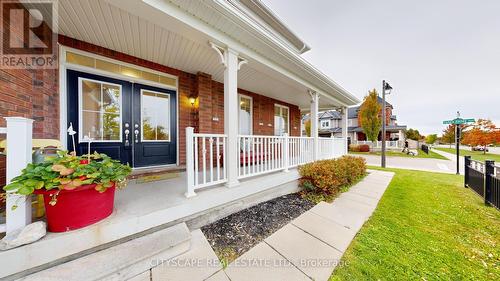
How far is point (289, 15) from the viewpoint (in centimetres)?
755

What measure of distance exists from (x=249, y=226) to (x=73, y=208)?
2.11m

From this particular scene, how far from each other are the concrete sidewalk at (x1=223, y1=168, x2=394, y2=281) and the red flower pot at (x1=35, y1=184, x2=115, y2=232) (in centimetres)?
146

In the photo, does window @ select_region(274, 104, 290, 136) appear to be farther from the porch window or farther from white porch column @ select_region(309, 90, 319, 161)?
the porch window

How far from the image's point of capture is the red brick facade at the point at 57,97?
201 cm

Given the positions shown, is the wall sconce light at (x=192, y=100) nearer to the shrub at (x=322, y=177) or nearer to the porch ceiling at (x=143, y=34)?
the porch ceiling at (x=143, y=34)

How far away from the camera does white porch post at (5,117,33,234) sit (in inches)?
57.4

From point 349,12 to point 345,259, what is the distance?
826 cm

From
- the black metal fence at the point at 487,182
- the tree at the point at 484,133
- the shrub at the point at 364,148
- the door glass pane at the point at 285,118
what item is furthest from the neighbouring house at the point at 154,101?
the tree at the point at 484,133

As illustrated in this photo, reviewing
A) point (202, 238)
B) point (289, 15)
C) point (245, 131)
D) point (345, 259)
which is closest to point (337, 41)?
point (289, 15)

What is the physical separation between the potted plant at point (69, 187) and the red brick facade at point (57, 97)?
0.99 metres

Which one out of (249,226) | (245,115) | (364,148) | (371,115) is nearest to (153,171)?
(249,226)

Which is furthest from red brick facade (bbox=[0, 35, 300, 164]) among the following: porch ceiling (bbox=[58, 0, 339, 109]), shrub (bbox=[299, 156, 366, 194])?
shrub (bbox=[299, 156, 366, 194])

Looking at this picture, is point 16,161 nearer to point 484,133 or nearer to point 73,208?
point 73,208

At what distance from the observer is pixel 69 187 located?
1.53 metres
